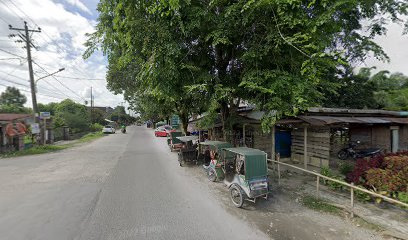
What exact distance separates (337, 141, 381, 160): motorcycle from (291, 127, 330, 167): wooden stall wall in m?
3.87

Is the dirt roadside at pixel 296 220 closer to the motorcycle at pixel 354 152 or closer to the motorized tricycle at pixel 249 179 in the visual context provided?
the motorized tricycle at pixel 249 179

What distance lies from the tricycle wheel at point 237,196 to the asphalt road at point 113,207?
0.44m

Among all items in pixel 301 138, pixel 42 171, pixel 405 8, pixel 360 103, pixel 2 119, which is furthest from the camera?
pixel 360 103

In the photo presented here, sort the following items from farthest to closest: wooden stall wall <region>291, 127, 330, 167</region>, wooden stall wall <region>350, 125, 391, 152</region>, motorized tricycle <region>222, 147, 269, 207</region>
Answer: wooden stall wall <region>350, 125, 391, 152</region>, wooden stall wall <region>291, 127, 330, 167</region>, motorized tricycle <region>222, 147, 269, 207</region>

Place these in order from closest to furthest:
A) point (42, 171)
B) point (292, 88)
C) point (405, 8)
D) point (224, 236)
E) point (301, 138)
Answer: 1. point (224, 236)
2. point (292, 88)
3. point (405, 8)
4. point (42, 171)
5. point (301, 138)

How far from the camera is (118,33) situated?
7949 mm

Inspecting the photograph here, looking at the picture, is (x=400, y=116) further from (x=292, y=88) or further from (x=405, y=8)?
(x=292, y=88)

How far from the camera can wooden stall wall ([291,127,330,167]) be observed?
9.69m

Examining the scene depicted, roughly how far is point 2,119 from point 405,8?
25.0 m

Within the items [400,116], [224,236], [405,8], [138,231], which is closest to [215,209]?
[224,236]

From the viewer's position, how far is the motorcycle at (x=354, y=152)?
39.1 ft

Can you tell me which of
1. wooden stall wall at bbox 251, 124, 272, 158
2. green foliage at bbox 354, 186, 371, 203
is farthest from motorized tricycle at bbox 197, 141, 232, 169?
green foliage at bbox 354, 186, 371, 203

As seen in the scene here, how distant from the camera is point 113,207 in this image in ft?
18.7

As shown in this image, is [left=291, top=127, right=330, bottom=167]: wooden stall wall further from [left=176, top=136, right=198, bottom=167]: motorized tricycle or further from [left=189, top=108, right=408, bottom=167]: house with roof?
[left=176, top=136, right=198, bottom=167]: motorized tricycle
